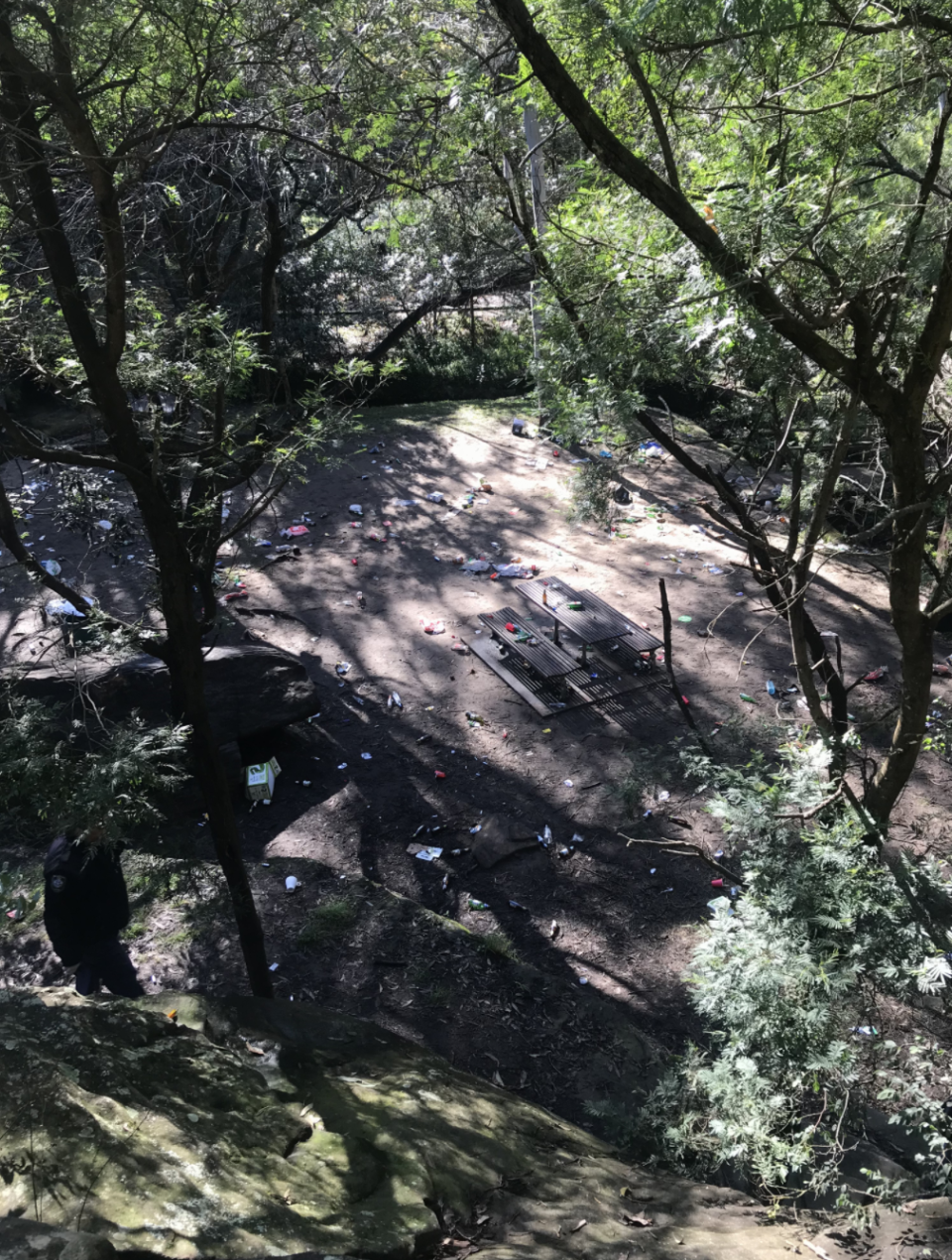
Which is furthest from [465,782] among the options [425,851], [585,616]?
[585,616]

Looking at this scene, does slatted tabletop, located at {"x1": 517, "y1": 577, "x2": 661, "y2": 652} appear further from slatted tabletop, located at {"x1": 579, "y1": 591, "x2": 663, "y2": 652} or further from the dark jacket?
the dark jacket

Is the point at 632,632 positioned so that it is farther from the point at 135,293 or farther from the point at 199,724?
the point at 135,293

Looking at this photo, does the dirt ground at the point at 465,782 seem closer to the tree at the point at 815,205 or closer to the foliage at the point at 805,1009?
the foliage at the point at 805,1009

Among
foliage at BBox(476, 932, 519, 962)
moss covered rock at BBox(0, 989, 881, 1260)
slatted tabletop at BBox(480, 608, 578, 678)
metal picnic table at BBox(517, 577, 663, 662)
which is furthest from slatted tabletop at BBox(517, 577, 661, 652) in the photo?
moss covered rock at BBox(0, 989, 881, 1260)

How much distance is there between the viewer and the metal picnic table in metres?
7.80

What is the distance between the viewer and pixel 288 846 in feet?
20.1

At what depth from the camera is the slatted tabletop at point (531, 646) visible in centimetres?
771

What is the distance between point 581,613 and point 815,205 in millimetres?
5323

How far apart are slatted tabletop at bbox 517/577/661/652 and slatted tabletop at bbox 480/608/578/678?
24 cm

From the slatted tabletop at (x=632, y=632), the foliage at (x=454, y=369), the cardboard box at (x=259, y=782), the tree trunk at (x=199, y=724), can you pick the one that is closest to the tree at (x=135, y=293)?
the tree trunk at (x=199, y=724)

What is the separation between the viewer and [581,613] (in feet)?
27.0

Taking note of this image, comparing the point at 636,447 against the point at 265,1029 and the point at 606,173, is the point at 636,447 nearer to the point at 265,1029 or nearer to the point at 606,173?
the point at 606,173

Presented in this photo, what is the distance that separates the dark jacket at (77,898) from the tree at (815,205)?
11.3 ft

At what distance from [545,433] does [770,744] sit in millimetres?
7020
